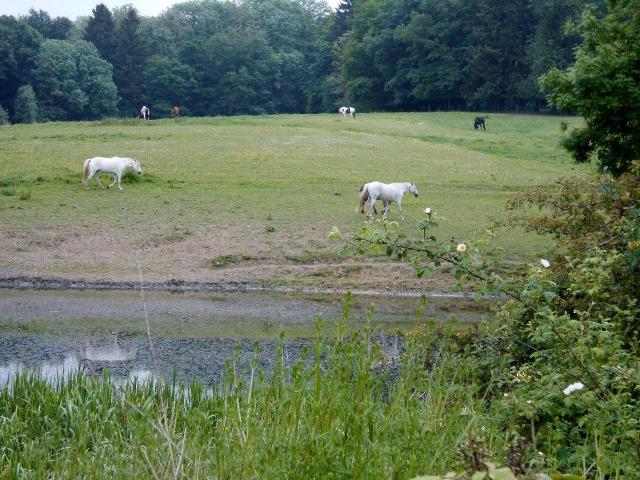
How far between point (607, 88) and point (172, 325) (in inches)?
343

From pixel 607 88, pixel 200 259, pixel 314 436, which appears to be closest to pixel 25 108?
pixel 200 259

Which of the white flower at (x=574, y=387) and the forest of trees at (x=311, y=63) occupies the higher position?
the forest of trees at (x=311, y=63)

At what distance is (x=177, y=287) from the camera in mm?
17953

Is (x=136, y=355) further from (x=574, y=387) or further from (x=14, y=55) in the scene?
(x=14, y=55)

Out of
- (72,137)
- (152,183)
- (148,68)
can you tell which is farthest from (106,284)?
(148,68)

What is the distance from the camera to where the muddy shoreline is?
1781 cm

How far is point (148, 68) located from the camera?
8675cm

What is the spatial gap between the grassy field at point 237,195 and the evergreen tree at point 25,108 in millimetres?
31058

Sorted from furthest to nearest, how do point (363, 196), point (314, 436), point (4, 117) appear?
point (4, 117), point (363, 196), point (314, 436)

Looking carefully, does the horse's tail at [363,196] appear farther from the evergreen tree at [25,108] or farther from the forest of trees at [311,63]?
the evergreen tree at [25,108]

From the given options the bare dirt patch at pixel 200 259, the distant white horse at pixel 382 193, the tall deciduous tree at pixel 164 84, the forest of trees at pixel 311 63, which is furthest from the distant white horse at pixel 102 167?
the tall deciduous tree at pixel 164 84

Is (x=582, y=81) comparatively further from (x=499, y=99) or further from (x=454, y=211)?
(x=499, y=99)

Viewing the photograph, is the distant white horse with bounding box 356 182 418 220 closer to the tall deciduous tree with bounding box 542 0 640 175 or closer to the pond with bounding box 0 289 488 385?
the pond with bounding box 0 289 488 385

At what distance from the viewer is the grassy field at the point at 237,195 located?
19516mm
